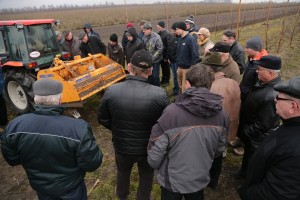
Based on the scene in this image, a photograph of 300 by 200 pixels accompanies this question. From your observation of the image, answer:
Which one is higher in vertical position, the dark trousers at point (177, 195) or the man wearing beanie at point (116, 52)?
the man wearing beanie at point (116, 52)

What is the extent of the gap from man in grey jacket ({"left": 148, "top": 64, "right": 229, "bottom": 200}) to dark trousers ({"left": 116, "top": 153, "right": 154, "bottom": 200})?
62cm

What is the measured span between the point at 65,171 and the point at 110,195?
141 cm

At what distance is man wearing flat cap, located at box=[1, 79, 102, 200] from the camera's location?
1.92 meters

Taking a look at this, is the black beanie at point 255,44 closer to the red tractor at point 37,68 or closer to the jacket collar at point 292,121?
the jacket collar at point 292,121

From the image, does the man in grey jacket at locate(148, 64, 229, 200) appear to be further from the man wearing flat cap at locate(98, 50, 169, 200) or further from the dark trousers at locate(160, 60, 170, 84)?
the dark trousers at locate(160, 60, 170, 84)

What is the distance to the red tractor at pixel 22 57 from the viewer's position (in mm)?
5238

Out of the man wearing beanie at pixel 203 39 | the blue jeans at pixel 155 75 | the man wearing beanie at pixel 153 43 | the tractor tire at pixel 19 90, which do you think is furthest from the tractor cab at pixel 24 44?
the man wearing beanie at pixel 203 39

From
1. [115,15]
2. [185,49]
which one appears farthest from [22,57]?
[115,15]

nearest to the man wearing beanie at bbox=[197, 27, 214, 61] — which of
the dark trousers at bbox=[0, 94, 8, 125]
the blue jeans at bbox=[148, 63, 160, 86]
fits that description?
the blue jeans at bbox=[148, 63, 160, 86]

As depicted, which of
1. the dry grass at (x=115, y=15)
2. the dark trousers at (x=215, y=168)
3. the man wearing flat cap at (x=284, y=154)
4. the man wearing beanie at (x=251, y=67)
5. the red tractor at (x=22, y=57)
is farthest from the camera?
the dry grass at (x=115, y=15)

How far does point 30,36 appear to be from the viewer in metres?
5.44

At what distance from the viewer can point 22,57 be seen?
5.38 metres

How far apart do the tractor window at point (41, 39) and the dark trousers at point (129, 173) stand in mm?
3908

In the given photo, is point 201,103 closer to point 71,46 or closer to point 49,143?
point 49,143
